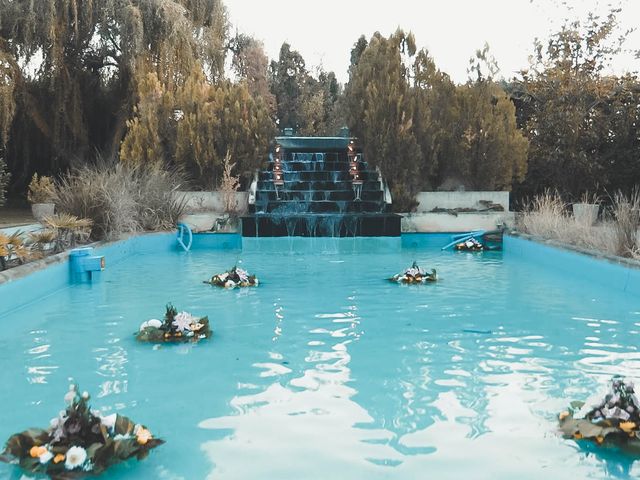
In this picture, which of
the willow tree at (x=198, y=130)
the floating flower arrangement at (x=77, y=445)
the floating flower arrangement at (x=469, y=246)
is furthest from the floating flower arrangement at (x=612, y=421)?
the willow tree at (x=198, y=130)

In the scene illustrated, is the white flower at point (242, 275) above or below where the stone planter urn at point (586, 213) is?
below

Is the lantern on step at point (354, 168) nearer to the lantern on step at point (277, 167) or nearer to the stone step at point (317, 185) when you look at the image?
the stone step at point (317, 185)

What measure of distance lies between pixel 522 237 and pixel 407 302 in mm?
4660

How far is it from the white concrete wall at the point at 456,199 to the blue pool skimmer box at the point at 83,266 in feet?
22.6

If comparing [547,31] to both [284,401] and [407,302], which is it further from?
[284,401]

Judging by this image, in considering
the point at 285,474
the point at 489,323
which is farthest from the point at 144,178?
the point at 285,474

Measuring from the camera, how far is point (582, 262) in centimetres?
735

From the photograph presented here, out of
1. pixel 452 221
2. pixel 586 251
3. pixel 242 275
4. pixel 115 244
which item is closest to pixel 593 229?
pixel 586 251

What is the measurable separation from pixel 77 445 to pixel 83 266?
15.9ft

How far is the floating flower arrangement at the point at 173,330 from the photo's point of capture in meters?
4.34

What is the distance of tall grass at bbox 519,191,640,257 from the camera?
692 centimetres

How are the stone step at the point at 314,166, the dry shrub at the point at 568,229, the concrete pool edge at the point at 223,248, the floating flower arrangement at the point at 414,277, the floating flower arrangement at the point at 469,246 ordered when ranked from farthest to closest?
the stone step at the point at 314,166
the floating flower arrangement at the point at 469,246
the dry shrub at the point at 568,229
the floating flower arrangement at the point at 414,277
the concrete pool edge at the point at 223,248

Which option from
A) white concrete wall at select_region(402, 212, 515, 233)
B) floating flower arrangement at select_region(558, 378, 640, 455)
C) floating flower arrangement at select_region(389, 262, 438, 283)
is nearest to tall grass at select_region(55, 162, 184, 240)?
white concrete wall at select_region(402, 212, 515, 233)

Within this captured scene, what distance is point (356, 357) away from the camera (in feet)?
12.9
